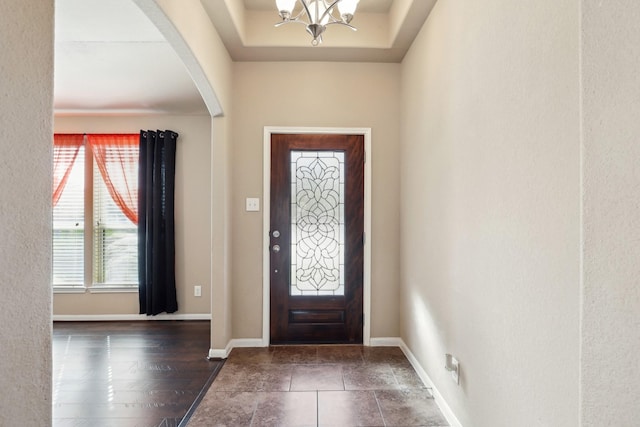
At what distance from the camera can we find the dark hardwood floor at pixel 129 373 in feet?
7.51

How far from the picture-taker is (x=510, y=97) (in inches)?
59.7

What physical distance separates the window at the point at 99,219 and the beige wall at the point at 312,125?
71.4 inches

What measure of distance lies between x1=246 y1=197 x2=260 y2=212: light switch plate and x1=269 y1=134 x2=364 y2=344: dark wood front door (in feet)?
0.78

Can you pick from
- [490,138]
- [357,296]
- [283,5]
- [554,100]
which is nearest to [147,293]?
[357,296]

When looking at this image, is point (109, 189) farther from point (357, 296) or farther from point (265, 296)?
point (357, 296)

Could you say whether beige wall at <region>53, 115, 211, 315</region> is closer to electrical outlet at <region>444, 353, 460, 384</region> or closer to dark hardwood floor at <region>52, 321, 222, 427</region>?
dark hardwood floor at <region>52, 321, 222, 427</region>

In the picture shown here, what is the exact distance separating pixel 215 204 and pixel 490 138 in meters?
2.28

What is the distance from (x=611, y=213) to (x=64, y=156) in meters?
5.27

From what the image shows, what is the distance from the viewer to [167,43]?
9.48 feet

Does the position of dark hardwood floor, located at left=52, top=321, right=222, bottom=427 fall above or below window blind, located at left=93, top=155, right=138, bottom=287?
below

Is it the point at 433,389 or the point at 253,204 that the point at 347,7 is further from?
the point at 433,389

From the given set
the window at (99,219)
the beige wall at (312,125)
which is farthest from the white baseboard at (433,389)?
the window at (99,219)

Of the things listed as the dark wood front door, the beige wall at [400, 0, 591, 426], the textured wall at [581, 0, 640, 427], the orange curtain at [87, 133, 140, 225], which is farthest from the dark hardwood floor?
the textured wall at [581, 0, 640, 427]

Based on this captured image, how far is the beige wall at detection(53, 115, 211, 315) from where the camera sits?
14.3 ft
